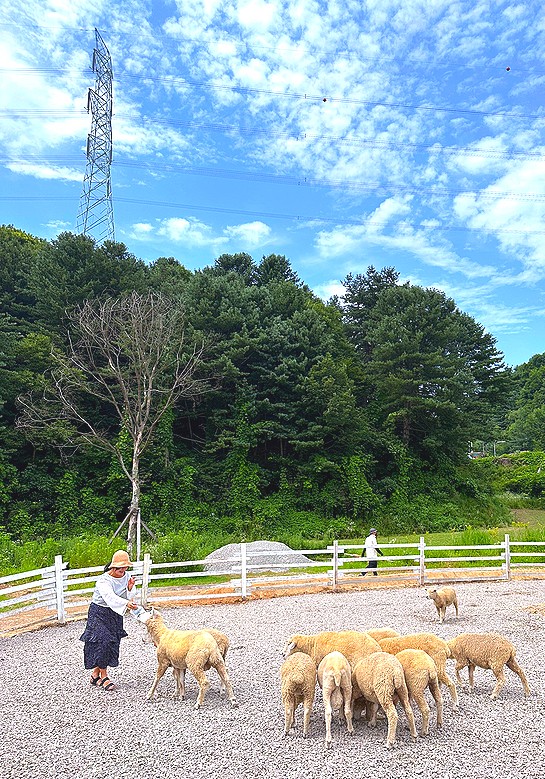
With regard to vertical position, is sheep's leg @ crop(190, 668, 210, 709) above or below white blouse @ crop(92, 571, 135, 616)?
below

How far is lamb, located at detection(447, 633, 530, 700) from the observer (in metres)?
5.79

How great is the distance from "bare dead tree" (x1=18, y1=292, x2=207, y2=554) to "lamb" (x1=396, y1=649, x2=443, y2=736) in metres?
12.3

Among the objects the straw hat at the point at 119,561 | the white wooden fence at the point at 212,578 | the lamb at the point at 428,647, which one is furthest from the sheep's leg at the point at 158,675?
the white wooden fence at the point at 212,578

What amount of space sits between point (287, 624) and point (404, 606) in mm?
2813

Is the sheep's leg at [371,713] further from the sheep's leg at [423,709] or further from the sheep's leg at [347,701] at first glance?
the sheep's leg at [423,709]

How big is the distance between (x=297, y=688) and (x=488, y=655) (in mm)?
2328

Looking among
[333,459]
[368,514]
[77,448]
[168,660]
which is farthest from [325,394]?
[168,660]

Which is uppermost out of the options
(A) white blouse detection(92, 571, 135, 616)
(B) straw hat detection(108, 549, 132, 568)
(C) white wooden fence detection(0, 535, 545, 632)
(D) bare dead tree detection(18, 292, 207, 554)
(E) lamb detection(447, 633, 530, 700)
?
(D) bare dead tree detection(18, 292, 207, 554)

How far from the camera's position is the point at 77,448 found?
23.5 metres

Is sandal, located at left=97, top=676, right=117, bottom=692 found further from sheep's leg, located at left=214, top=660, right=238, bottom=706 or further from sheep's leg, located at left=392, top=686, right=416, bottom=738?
sheep's leg, located at left=392, top=686, right=416, bottom=738

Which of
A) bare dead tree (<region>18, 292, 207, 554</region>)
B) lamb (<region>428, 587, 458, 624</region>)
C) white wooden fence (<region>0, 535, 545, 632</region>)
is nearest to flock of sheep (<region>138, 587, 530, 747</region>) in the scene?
lamb (<region>428, 587, 458, 624</region>)

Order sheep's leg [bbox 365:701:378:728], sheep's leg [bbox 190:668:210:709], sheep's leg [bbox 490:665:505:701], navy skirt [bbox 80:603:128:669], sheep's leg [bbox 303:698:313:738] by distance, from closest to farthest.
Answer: sheep's leg [bbox 303:698:313:738]
sheep's leg [bbox 365:701:378:728]
sheep's leg [bbox 190:668:210:709]
sheep's leg [bbox 490:665:505:701]
navy skirt [bbox 80:603:128:669]

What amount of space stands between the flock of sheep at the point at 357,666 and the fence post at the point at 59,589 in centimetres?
365

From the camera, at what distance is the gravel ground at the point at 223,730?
14.4ft
